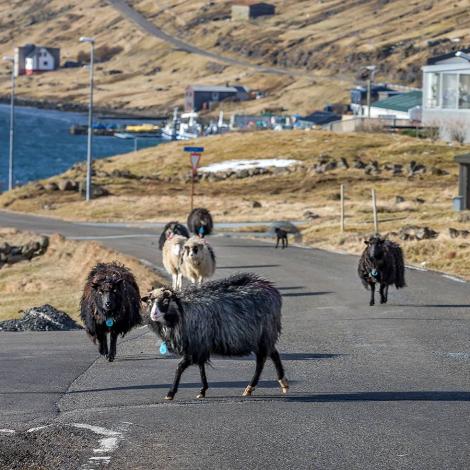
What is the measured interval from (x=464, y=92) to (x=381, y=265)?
57805 mm

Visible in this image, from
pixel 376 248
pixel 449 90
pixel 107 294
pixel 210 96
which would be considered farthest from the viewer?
pixel 210 96

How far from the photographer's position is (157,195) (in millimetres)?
65188

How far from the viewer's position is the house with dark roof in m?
111

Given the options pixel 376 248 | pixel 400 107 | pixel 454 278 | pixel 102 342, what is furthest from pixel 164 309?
pixel 400 107

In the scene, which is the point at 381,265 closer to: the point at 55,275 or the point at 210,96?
the point at 55,275

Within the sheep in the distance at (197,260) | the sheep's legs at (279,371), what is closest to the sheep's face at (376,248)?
the sheep in the distance at (197,260)

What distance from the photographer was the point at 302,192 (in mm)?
64312

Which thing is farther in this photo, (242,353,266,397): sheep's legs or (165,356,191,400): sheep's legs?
(242,353,266,397): sheep's legs

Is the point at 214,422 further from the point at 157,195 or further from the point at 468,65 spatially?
the point at 468,65

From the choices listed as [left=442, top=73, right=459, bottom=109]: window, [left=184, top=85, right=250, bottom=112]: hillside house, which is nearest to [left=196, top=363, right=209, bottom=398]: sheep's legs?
[left=442, top=73, right=459, bottom=109]: window

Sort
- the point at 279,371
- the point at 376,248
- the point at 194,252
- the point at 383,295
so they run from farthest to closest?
the point at 194,252, the point at 383,295, the point at 376,248, the point at 279,371

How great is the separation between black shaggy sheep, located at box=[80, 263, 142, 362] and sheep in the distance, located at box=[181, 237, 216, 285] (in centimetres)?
678

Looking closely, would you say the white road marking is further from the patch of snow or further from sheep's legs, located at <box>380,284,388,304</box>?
the patch of snow

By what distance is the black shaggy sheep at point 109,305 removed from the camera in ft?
57.0
